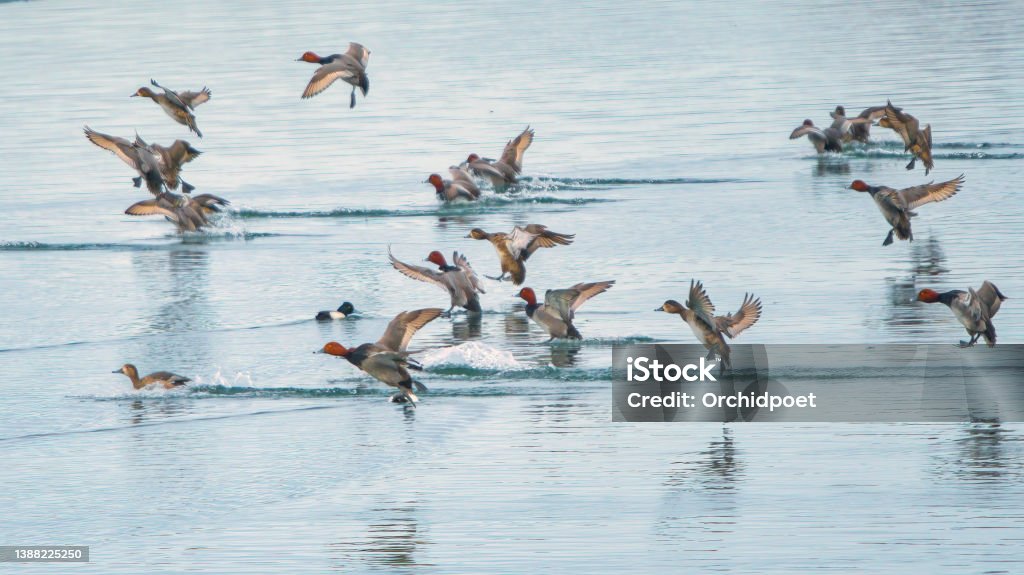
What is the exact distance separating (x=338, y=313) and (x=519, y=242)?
5.32ft

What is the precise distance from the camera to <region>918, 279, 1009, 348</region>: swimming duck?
12219 millimetres

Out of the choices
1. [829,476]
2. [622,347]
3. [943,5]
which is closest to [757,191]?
[622,347]

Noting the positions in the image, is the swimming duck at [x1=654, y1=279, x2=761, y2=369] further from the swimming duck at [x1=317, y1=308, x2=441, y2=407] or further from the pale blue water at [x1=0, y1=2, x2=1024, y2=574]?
the swimming duck at [x1=317, y1=308, x2=441, y2=407]

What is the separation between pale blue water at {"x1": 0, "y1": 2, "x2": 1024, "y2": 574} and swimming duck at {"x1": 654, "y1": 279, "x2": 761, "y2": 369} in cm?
63

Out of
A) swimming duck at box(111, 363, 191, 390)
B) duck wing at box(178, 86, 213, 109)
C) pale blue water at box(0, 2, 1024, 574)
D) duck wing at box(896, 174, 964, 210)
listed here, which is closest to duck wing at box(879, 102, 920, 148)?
pale blue water at box(0, 2, 1024, 574)

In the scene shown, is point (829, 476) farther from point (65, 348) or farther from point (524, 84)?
point (524, 84)

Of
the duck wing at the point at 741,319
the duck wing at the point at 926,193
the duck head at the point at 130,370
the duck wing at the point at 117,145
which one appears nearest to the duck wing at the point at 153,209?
the duck wing at the point at 117,145

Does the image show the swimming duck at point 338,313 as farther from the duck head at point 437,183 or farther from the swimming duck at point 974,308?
the duck head at point 437,183

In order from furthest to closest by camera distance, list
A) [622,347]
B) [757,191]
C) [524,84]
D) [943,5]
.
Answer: [943,5] < [524,84] < [757,191] < [622,347]

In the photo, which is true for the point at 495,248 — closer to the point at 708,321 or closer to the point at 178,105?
the point at 178,105

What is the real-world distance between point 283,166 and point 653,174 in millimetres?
5021

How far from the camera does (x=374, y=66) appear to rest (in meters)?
41.9

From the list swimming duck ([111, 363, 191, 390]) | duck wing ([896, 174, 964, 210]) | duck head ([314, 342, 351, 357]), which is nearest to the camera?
duck head ([314, 342, 351, 357])

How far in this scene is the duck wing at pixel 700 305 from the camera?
11794 millimetres
